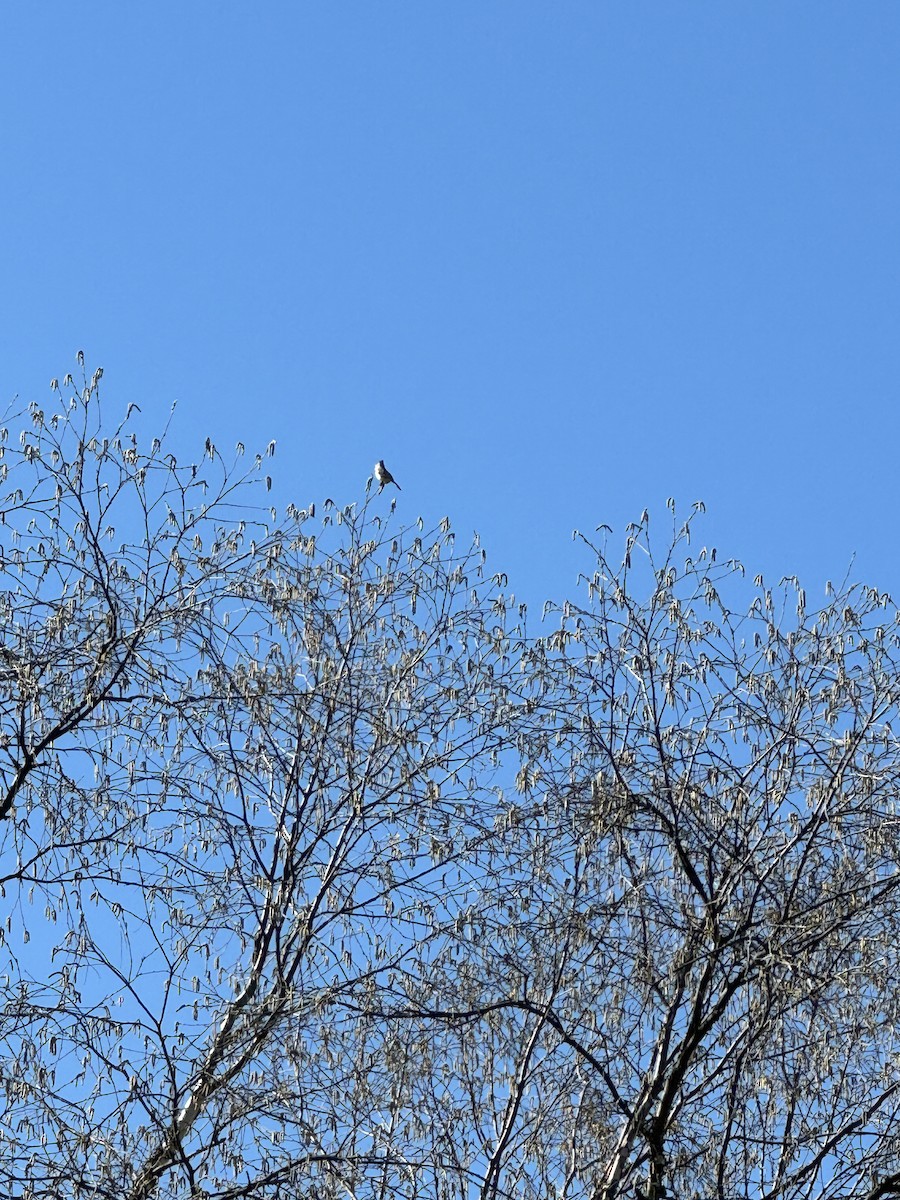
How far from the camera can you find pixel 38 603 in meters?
9.49

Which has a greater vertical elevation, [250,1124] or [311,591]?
[311,591]

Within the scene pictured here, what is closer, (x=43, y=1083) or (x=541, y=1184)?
(x=43, y=1083)

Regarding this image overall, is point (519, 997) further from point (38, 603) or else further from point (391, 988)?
point (38, 603)

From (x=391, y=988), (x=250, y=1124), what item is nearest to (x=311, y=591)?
(x=391, y=988)

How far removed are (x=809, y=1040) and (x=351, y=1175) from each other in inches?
80.4

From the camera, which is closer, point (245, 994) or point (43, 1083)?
point (43, 1083)

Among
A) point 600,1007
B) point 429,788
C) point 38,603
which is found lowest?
point 600,1007

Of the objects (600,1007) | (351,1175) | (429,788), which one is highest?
(429,788)

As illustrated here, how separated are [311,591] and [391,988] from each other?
1.92m

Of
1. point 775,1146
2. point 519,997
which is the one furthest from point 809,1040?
point 519,997

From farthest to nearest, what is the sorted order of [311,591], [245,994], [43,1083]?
1. [311,591]
2. [245,994]
3. [43,1083]

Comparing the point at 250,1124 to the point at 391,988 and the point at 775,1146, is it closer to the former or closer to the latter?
the point at 391,988

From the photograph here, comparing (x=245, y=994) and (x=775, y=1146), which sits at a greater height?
(x=245, y=994)

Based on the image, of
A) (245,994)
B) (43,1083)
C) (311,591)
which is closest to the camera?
(43,1083)
